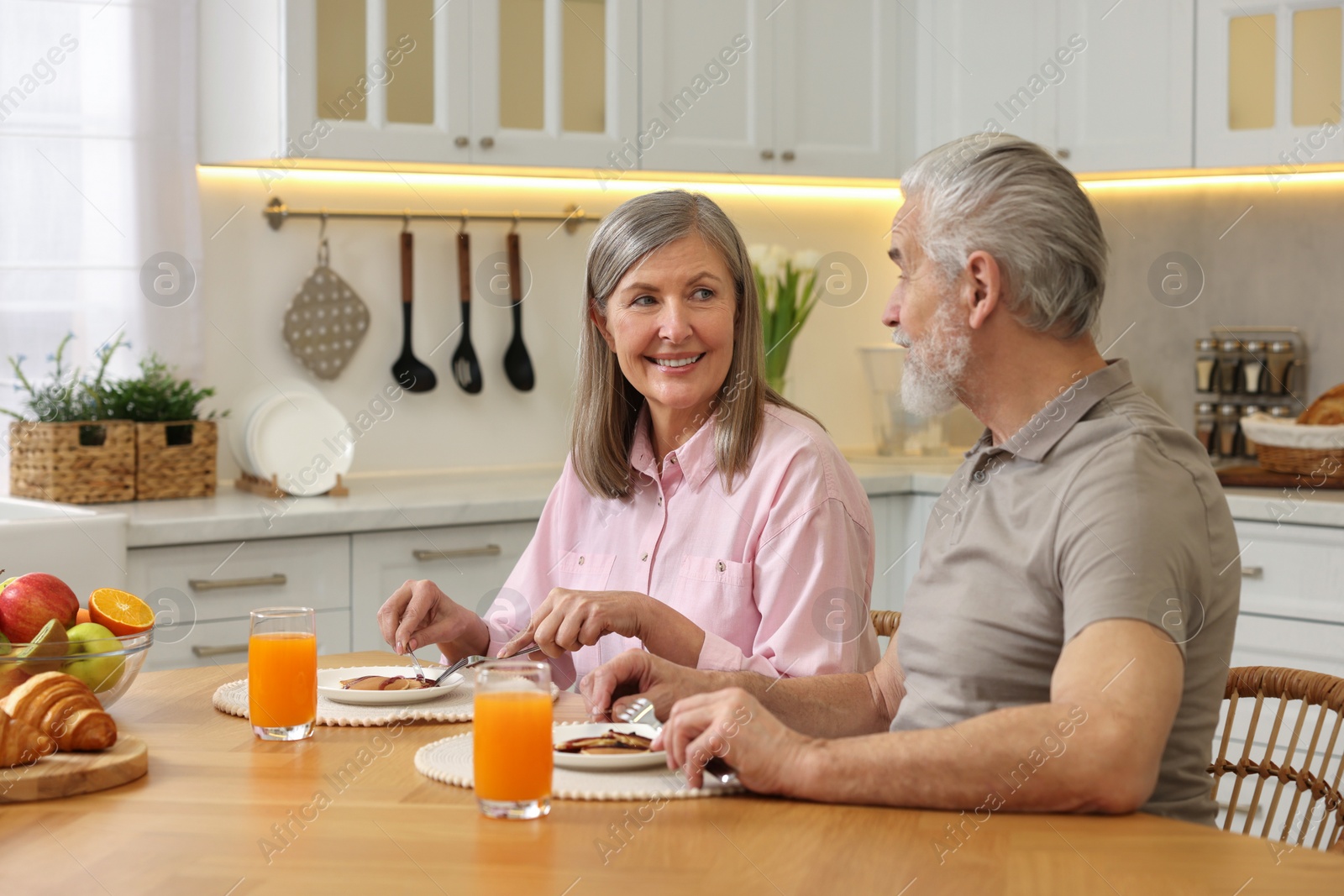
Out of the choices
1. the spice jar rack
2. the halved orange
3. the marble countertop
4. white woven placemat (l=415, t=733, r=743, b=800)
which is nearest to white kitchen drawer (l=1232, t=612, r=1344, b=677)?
the marble countertop

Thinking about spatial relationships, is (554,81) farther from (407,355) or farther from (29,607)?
(29,607)

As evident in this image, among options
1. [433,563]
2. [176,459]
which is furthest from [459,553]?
[176,459]

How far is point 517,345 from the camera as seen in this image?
353cm

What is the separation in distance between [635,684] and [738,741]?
0.29 meters

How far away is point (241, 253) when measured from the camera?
3.22m

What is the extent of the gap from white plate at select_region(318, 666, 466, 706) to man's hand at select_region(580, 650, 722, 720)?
0.57ft

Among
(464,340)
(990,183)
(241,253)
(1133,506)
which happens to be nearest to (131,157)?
(241,253)

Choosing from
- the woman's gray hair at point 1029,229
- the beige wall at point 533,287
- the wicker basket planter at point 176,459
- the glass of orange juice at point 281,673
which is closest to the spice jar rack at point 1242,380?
the beige wall at point 533,287

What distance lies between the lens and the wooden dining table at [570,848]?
0.96 m

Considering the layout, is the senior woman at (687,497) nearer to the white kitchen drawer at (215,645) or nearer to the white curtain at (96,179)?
the white kitchen drawer at (215,645)

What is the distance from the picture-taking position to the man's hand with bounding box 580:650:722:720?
1389 millimetres

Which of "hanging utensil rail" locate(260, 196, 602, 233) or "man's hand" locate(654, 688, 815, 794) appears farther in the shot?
"hanging utensil rail" locate(260, 196, 602, 233)

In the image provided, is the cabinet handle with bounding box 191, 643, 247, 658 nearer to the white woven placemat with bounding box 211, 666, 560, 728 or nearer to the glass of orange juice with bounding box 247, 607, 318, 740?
the white woven placemat with bounding box 211, 666, 560, 728

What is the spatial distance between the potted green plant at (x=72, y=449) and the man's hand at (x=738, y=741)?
1.96m
